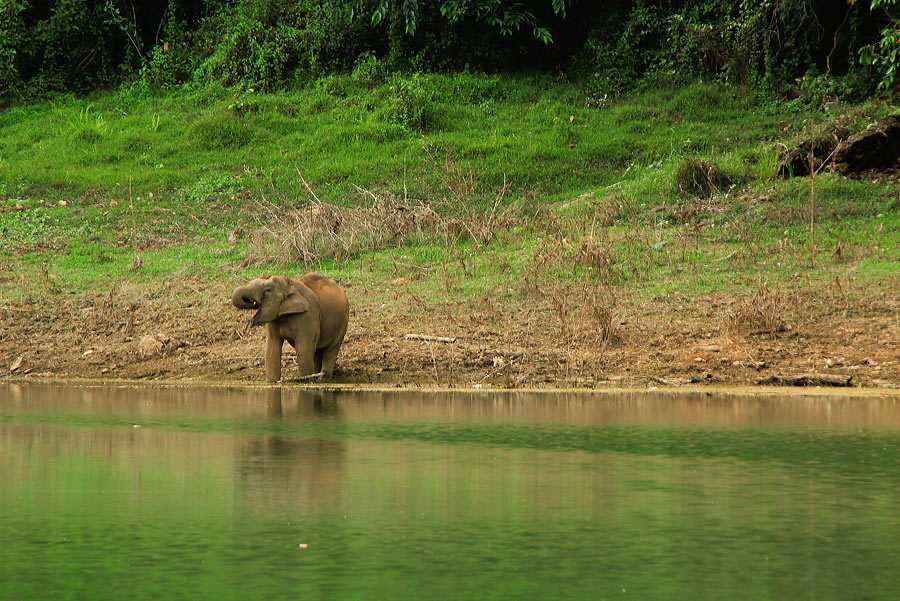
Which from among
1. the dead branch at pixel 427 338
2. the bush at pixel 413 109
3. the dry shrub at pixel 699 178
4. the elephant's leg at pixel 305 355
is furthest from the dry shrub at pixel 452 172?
the elephant's leg at pixel 305 355

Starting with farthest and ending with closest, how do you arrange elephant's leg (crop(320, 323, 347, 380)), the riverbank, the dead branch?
1. the dead branch
2. the riverbank
3. elephant's leg (crop(320, 323, 347, 380))

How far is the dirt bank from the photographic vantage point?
1140cm

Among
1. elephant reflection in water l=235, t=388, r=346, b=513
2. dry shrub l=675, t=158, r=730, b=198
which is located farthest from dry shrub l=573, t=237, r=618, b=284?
elephant reflection in water l=235, t=388, r=346, b=513

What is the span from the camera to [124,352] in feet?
Answer: 42.2

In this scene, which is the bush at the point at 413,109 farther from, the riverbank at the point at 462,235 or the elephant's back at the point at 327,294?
the elephant's back at the point at 327,294

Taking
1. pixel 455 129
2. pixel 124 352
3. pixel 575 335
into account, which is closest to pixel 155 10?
pixel 455 129

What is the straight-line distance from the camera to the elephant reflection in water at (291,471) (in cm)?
582

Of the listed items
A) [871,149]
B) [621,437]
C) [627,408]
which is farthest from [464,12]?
[621,437]

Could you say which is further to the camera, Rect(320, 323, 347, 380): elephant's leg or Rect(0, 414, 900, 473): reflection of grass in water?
Rect(320, 323, 347, 380): elephant's leg

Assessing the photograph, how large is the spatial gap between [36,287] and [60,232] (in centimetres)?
327

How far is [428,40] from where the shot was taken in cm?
2547

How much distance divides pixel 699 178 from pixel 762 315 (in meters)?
6.33

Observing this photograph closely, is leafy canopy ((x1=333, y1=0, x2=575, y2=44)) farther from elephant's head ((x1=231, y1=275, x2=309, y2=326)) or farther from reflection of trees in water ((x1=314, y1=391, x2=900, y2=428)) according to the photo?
reflection of trees in water ((x1=314, y1=391, x2=900, y2=428))

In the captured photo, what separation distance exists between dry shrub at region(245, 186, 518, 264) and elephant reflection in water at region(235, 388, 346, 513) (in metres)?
7.07
